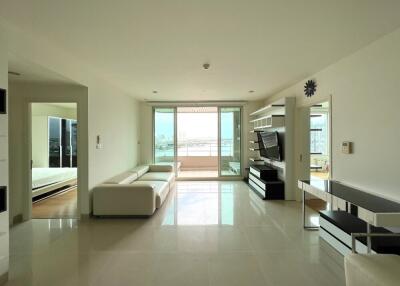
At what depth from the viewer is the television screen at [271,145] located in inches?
226

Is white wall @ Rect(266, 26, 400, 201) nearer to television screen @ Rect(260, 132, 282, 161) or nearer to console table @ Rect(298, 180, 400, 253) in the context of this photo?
console table @ Rect(298, 180, 400, 253)

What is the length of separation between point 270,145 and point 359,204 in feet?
12.1

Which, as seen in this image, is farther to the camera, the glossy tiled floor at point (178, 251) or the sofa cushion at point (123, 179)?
the sofa cushion at point (123, 179)

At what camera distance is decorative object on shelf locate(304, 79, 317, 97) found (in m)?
4.53

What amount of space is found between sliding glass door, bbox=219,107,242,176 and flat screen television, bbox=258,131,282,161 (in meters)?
1.38

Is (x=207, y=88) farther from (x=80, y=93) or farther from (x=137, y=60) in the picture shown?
(x=80, y=93)

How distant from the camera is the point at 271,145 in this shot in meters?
6.07

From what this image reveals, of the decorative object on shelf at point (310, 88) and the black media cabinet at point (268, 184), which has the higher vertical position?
the decorative object on shelf at point (310, 88)

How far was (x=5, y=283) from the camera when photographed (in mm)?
2377

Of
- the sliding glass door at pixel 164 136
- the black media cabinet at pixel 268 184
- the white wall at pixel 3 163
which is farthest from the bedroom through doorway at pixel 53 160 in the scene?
the black media cabinet at pixel 268 184

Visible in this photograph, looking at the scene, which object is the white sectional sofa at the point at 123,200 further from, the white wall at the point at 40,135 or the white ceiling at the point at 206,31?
the white wall at the point at 40,135

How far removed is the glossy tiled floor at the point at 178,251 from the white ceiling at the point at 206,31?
2.49 meters

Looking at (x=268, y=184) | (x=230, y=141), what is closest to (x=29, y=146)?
(x=268, y=184)

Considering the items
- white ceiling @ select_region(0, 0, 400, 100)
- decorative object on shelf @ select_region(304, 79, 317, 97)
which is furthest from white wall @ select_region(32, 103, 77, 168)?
decorative object on shelf @ select_region(304, 79, 317, 97)
